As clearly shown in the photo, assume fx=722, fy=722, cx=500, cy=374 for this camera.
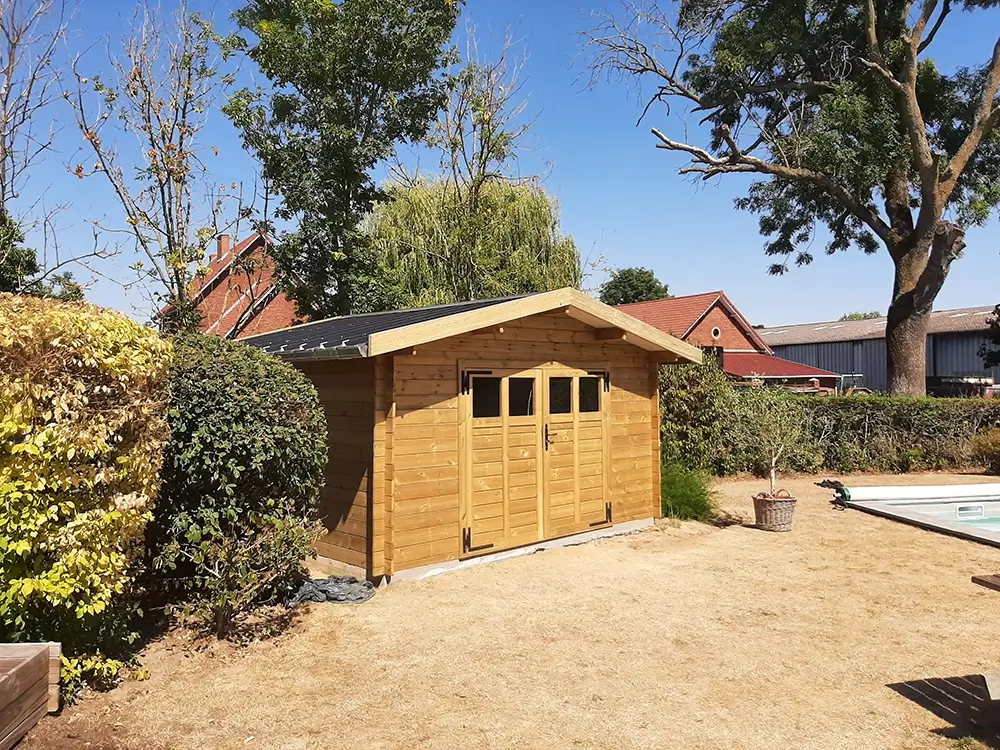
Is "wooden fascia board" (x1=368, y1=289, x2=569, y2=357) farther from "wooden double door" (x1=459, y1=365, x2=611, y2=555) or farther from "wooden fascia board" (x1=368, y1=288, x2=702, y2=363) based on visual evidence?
"wooden double door" (x1=459, y1=365, x2=611, y2=555)

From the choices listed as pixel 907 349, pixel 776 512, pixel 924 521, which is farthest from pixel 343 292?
pixel 907 349

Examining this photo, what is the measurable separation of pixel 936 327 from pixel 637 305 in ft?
53.0

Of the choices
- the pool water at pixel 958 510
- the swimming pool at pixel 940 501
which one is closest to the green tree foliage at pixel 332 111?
the swimming pool at pixel 940 501

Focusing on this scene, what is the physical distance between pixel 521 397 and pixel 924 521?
648cm

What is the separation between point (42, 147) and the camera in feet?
38.1

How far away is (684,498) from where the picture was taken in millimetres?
10766

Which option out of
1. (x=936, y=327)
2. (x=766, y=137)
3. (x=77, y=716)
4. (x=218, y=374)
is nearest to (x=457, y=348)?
(x=218, y=374)

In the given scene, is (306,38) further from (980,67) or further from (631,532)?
(980,67)

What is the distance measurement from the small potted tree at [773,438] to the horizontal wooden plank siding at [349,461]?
5716 mm

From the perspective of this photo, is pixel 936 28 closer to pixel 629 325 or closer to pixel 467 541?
pixel 629 325

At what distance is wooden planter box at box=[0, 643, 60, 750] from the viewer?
11.9 ft

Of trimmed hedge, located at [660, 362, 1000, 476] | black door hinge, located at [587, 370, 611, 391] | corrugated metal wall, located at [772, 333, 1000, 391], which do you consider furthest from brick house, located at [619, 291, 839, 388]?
black door hinge, located at [587, 370, 611, 391]

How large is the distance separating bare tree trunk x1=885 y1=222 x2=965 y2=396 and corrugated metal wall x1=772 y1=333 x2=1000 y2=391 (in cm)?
1869

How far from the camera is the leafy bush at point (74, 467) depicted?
394cm
